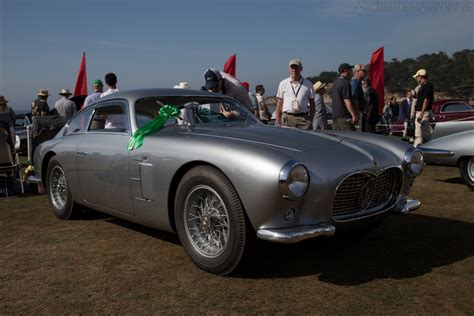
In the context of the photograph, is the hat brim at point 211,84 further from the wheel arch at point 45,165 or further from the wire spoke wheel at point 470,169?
the wire spoke wheel at point 470,169

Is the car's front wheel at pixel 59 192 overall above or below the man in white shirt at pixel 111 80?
below

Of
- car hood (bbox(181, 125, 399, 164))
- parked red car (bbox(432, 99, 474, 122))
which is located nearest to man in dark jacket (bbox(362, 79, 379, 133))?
car hood (bbox(181, 125, 399, 164))

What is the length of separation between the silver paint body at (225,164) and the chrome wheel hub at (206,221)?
0.20 metres

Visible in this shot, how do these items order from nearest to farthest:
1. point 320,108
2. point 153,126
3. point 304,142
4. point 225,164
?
1. point 225,164
2. point 304,142
3. point 153,126
4. point 320,108

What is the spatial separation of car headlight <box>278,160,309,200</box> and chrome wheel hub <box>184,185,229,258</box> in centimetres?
47

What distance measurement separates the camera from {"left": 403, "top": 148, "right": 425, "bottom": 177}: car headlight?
12.3 feet

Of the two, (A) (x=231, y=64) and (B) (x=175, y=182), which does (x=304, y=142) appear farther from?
(A) (x=231, y=64)

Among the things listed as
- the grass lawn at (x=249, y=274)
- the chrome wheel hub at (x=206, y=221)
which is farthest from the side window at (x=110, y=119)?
the chrome wheel hub at (x=206, y=221)

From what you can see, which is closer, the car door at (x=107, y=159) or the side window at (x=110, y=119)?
the car door at (x=107, y=159)

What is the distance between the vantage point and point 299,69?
6.79 meters

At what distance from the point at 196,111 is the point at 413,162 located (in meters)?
1.87

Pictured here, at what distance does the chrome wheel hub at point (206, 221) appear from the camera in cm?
328

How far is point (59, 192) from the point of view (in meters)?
5.29

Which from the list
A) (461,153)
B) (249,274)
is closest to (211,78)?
(249,274)
